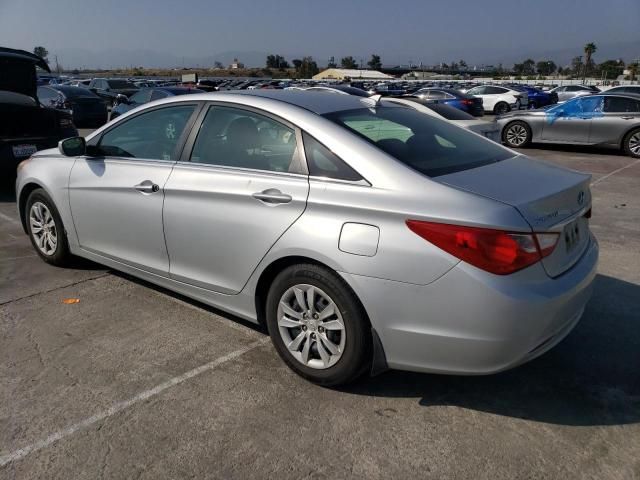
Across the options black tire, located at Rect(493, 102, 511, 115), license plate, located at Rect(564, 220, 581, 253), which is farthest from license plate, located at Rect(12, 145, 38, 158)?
black tire, located at Rect(493, 102, 511, 115)

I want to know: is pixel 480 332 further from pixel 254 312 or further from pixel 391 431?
pixel 254 312

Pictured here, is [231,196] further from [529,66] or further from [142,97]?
[529,66]

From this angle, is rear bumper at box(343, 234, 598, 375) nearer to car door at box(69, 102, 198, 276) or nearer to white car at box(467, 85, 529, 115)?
car door at box(69, 102, 198, 276)

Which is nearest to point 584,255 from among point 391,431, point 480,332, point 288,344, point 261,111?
point 480,332

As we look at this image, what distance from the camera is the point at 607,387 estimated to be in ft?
10.3

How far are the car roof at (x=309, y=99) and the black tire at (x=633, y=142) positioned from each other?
1132 centimetres

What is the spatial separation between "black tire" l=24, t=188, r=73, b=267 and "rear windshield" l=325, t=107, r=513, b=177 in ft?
9.08

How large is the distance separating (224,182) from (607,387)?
2500 mm

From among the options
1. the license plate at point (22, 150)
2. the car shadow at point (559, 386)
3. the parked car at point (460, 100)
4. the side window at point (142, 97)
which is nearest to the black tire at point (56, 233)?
the car shadow at point (559, 386)

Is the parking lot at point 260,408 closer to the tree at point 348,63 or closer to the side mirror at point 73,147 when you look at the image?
the side mirror at point 73,147

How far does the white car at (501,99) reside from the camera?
2689 centimetres

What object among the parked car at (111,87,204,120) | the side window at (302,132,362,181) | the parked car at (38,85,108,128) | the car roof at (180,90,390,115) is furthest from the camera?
the parked car at (38,85,108,128)

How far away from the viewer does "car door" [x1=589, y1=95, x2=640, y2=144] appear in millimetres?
12750

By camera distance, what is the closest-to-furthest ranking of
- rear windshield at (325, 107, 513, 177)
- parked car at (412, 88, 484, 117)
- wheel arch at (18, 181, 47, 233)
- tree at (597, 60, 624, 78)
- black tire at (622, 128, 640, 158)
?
1. rear windshield at (325, 107, 513, 177)
2. wheel arch at (18, 181, 47, 233)
3. black tire at (622, 128, 640, 158)
4. parked car at (412, 88, 484, 117)
5. tree at (597, 60, 624, 78)
